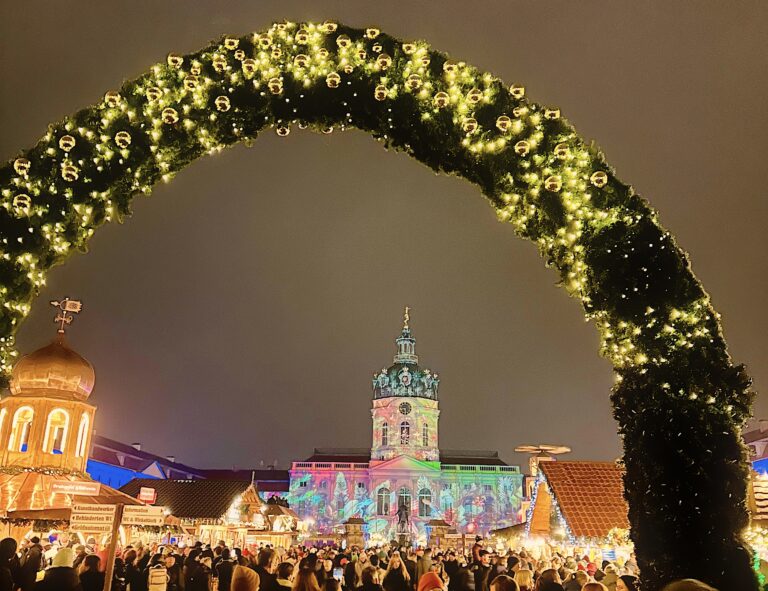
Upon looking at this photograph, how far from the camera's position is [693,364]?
5.00 meters

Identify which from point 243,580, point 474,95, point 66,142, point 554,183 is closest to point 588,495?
point 243,580

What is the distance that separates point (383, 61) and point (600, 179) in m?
2.28

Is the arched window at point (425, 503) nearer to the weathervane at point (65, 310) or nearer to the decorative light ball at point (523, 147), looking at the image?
the weathervane at point (65, 310)

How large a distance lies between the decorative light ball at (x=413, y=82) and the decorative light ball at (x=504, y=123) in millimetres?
816

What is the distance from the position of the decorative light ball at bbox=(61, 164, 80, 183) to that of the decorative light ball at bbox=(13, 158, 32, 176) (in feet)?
0.96

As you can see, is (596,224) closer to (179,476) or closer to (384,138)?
(384,138)

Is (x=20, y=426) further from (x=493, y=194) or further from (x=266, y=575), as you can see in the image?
(x=493, y=194)

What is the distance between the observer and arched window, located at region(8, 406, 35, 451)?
66.9 feet

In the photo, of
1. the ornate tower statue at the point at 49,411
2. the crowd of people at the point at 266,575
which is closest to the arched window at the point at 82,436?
the ornate tower statue at the point at 49,411

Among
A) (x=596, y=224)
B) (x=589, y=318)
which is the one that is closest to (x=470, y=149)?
(x=596, y=224)

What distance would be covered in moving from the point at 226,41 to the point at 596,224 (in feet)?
12.7

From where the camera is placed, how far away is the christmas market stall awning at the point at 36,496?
16.1 m

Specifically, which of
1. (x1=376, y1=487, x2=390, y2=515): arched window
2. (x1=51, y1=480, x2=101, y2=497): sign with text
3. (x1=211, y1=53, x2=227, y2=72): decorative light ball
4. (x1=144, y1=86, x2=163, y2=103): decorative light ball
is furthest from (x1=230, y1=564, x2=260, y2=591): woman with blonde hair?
(x1=376, y1=487, x2=390, y2=515): arched window

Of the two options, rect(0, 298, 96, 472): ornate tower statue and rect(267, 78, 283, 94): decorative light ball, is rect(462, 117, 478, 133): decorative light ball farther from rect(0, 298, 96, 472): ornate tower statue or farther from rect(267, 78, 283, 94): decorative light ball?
rect(0, 298, 96, 472): ornate tower statue
